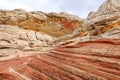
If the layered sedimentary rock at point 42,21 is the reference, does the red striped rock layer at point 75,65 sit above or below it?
below

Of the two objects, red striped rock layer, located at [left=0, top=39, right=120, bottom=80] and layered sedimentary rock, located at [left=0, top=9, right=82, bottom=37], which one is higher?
layered sedimentary rock, located at [left=0, top=9, right=82, bottom=37]

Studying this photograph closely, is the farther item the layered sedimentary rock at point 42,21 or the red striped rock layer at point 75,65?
the layered sedimentary rock at point 42,21

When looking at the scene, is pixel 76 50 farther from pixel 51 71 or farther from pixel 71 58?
pixel 51 71

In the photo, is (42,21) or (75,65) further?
(42,21)

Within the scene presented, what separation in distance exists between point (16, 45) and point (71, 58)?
16.4 metres

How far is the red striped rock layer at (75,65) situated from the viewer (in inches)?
465

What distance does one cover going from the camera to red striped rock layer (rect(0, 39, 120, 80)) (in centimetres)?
1181

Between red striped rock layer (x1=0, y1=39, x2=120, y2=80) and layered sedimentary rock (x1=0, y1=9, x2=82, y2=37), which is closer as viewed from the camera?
red striped rock layer (x1=0, y1=39, x2=120, y2=80)

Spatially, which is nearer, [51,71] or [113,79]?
[113,79]

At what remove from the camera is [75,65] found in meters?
13.3

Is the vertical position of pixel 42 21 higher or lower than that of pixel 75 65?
higher

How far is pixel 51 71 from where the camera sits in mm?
14078

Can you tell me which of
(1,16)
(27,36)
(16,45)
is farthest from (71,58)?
(1,16)

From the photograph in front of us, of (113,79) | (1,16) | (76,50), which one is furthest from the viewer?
(1,16)
